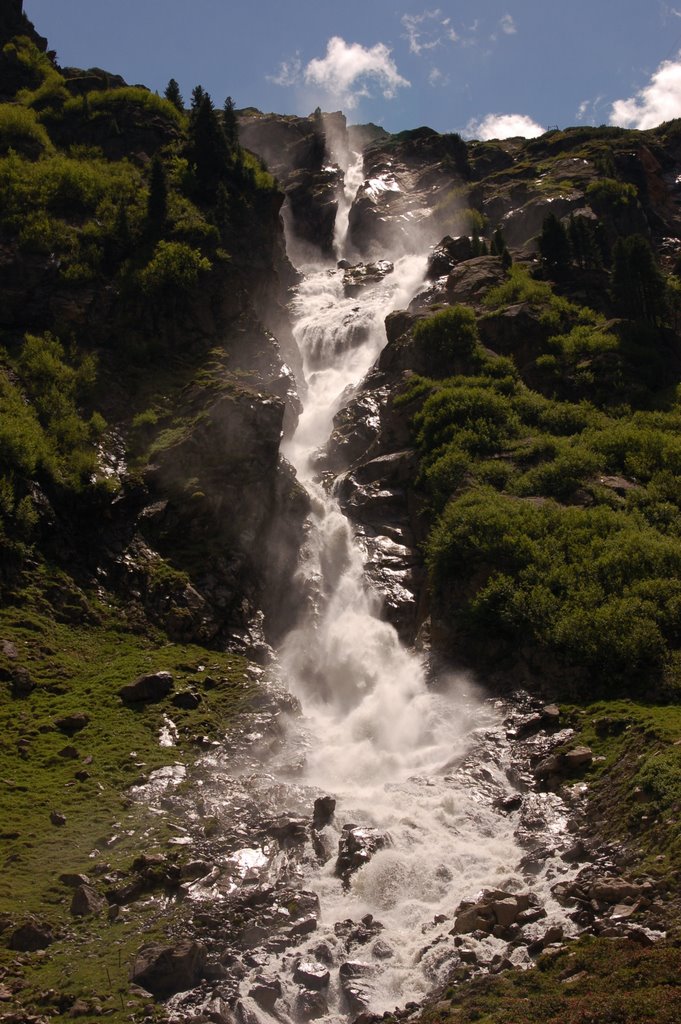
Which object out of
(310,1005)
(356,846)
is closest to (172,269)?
(356,846)

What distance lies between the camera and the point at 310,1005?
17.5m

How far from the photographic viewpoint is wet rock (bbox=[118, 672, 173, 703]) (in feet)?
95.0

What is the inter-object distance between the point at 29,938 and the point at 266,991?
499cm

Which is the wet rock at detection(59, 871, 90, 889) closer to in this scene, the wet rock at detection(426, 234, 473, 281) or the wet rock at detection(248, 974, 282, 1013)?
the wet rock at detection(248, 974, 282, 1013)

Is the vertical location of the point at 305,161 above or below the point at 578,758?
above

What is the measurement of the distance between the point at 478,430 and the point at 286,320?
2141 cm

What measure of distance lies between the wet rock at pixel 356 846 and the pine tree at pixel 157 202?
38156mm

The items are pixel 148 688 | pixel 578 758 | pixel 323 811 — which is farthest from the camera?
pixel 148 688

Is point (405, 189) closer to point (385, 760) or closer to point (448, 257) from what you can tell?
point (448, 257)

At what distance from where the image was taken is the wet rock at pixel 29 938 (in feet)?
58.2

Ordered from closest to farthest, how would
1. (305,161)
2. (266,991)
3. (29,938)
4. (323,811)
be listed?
1. (266,991)
2. (29,938)
3. (323,811)
4. (305,161)

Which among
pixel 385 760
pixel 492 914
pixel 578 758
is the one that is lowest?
pixel 492 914

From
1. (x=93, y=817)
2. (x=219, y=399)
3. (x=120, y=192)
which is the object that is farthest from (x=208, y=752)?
(x=120, y=192)

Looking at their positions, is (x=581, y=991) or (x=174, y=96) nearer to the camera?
(x=581, y=991)
